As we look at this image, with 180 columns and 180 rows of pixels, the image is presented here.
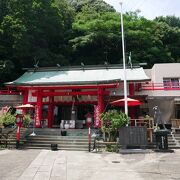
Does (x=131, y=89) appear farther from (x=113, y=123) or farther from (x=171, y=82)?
(x=113, y=123)

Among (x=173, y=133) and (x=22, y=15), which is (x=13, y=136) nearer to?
(x=173, y=133)

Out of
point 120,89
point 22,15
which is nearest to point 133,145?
point 120,89

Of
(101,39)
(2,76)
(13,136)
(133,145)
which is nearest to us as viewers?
(133,145)

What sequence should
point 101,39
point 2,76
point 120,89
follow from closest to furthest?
point 120,89 < point 2,76 < point 101,39

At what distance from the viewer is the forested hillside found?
30422 mm

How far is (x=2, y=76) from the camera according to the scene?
3017cm

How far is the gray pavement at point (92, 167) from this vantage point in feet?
29.3

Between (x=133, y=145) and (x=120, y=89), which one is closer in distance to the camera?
(x=133, y=145)

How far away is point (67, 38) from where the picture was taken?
37219 millimetres

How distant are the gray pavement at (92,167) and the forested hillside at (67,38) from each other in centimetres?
1955

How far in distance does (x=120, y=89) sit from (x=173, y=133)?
595 centimetres

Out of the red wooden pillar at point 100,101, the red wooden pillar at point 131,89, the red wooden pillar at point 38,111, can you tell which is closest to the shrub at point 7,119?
the red wooden pillar at point 38,111

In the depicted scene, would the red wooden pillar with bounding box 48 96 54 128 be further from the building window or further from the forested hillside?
the building window

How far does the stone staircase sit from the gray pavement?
9.21 ft
